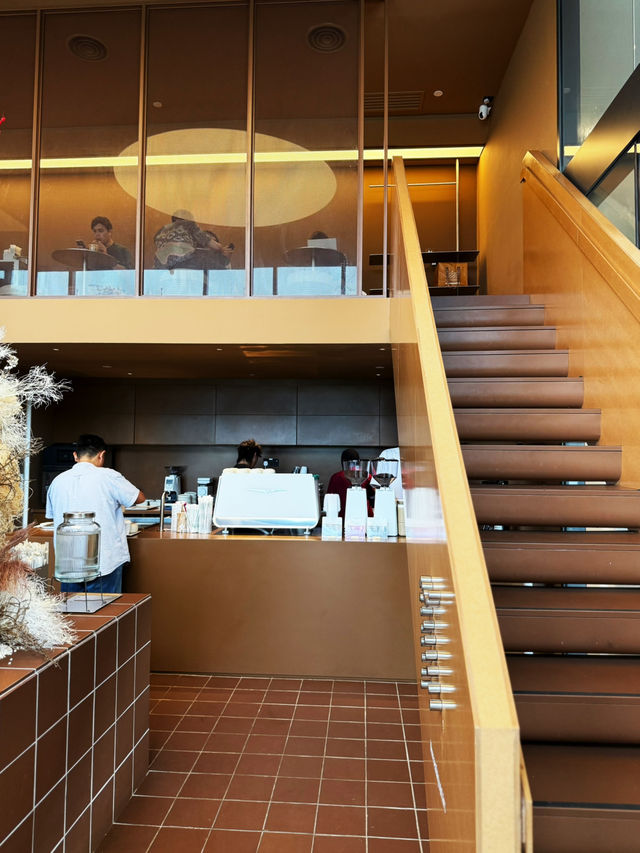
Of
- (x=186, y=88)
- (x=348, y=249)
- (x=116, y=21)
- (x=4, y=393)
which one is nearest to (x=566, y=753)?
(x=4, y=393)

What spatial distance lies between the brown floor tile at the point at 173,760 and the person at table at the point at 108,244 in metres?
3.40

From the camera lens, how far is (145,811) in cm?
264

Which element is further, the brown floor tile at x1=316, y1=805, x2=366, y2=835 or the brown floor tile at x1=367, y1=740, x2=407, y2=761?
the brown floor tile at x1=367, y1=740, x2=407, y2=761

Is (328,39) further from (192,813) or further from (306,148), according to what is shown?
(192,813)

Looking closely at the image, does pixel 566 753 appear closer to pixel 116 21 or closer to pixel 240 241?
pixel 240 241

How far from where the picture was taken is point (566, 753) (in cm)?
183

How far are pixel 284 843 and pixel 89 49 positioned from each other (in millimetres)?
5605

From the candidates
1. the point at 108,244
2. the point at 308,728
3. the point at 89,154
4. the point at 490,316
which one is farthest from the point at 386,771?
the point at 89,154

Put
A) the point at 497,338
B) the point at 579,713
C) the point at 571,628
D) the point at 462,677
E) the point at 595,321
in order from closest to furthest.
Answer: the point at 462,677, the point at 579,713, the point at 571,628, the point at 595,321, the point at 497,338

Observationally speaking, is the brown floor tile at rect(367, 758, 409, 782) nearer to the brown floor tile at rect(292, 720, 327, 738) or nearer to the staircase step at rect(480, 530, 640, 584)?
the brown floor tile at rect(292, 720, 327, 738)

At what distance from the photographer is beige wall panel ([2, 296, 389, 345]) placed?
4816 mm

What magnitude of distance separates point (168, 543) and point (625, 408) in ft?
9.48

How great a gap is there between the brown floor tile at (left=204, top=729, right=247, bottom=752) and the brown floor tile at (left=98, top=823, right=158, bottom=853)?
736 mm

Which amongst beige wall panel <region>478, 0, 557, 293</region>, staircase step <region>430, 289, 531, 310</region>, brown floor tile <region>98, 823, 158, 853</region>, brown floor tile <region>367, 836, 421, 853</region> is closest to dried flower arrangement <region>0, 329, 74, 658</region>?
brown floor tile <region>98, 823, 158, 853</region>
